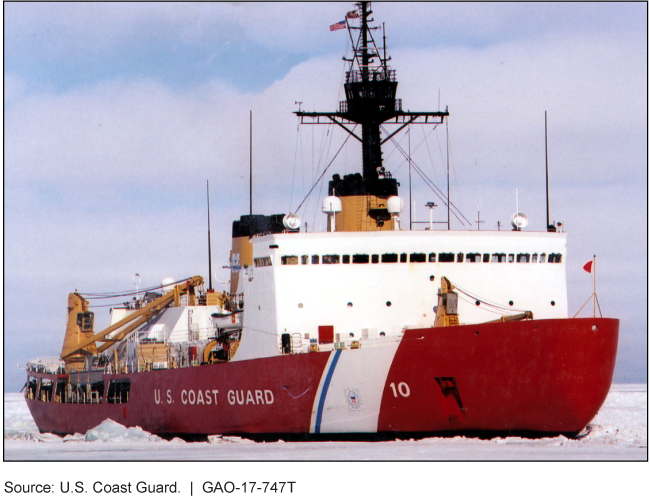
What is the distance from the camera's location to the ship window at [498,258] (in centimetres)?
2734

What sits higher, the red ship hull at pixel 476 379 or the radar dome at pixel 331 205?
the radar dome at pixel 331 205

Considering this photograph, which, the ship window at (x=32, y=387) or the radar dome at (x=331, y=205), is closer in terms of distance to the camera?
the radar dome at (x=331, y=205)

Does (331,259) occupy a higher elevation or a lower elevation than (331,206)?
lower

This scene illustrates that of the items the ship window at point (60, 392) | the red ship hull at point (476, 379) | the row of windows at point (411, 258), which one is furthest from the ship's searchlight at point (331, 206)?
the ship window at point (60, 392)

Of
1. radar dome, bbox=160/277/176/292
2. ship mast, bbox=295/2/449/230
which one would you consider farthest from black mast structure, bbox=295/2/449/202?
radar dome, bbox=160/277/176/292

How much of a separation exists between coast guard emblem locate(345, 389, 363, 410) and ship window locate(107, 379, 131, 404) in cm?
1279

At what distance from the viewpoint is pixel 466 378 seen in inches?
907

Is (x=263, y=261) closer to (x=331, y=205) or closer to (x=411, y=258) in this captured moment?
(x=331, y=205)

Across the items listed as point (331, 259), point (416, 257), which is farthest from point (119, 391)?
point (416, 257)

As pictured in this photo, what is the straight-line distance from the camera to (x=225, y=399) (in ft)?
94.3

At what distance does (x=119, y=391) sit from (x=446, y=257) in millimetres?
14978

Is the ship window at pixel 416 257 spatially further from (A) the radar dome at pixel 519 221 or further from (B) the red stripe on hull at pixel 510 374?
(B) the red stripe on hull at pixel 510 374

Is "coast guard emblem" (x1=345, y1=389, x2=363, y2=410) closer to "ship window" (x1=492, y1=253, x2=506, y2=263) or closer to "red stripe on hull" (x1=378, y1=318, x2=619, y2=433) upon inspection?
"red stripe on hull" (x1=378, y1=318, x2=619, y2=433)

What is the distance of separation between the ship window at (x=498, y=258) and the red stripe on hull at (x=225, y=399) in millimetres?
5968
